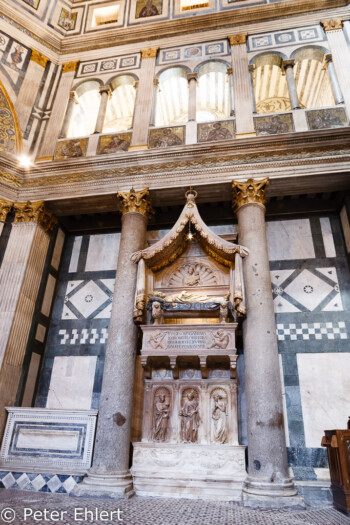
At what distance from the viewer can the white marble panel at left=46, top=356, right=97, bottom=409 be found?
25.5 ft

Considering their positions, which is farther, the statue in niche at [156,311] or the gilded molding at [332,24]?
the gilded molding at [332,24]

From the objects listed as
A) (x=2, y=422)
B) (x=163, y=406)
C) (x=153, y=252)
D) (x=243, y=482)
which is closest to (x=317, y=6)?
(x=153, y=252)

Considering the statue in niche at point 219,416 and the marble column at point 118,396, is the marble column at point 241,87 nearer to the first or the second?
the marble column at point 118,396

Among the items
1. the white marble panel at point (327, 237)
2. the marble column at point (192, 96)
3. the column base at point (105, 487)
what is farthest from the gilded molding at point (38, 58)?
the column base at point (105, 487)

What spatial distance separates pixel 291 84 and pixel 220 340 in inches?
266

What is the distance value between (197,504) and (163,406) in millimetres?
1805

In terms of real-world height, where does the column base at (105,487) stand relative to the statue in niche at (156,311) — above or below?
below

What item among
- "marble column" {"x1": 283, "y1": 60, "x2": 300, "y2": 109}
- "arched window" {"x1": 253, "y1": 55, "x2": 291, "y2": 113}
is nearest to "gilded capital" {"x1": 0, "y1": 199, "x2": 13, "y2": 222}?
"marble column" {"x1": 283, "y1": 60, "x2": 300, "y2": 109}

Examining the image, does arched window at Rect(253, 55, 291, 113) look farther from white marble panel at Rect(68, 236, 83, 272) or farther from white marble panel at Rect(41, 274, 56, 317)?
white marble panel at Rect(41, 274, 56, 317)

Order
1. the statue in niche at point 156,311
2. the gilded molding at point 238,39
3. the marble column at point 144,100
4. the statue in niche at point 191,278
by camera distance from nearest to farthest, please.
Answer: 1. the statue in niche at point 156,311
2. the statue in niche at point 191,278
3. the marble column at point 144,100
4. the gilded molding at point 238,39

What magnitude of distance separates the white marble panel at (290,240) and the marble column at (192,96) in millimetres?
3310

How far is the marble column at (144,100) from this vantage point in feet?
29.1

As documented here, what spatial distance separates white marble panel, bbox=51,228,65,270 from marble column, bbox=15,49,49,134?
291cm

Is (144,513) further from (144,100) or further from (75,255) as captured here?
(144,100)
